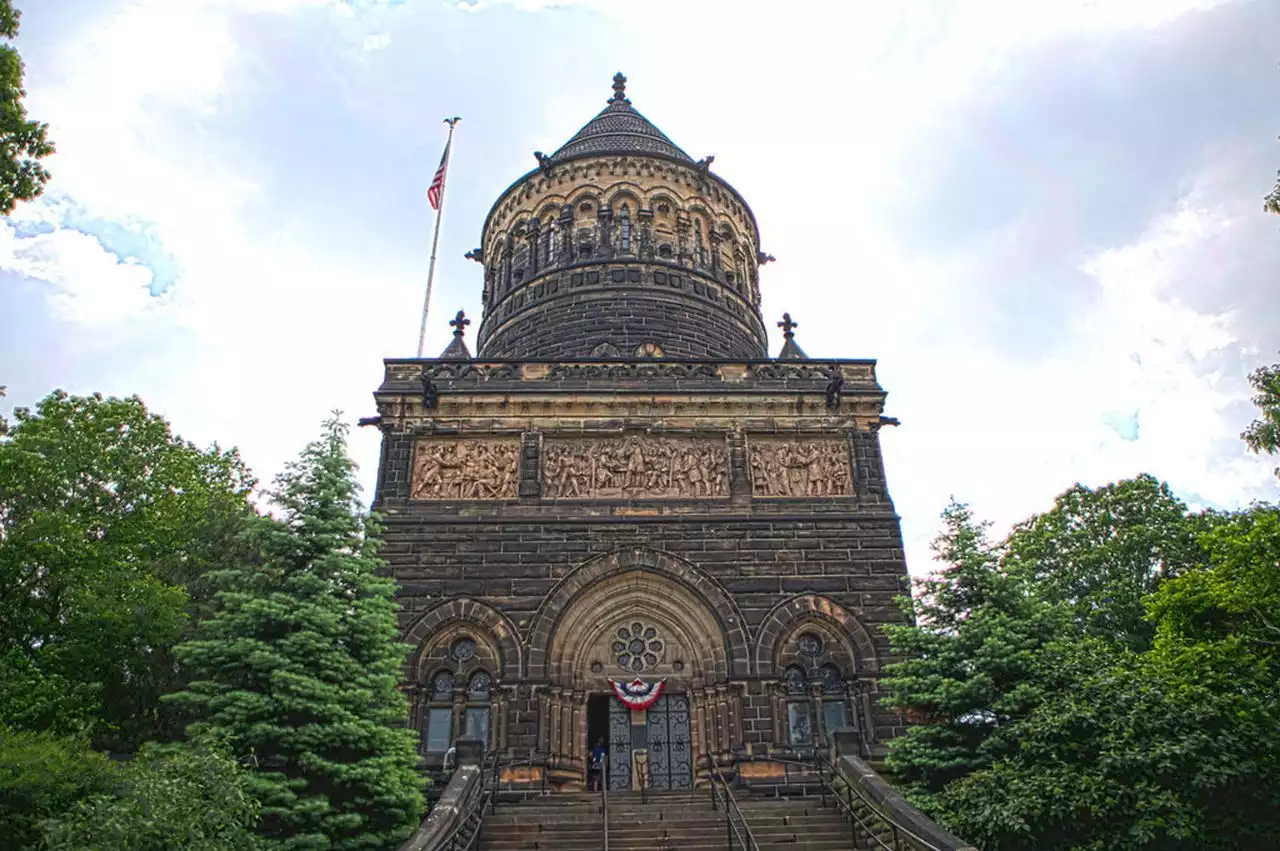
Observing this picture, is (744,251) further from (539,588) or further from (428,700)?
(428,700)

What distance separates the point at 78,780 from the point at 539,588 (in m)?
7.75

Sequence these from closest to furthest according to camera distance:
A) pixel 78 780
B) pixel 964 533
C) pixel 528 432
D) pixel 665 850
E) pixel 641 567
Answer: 1. pixel 78 780
2. pixel 665 850
3. pixel 964 533
4. pixel 641 567
5. pixel 528 432

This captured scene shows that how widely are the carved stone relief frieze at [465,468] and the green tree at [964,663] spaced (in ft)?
24.9

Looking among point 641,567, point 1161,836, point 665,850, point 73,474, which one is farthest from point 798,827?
point 73,474

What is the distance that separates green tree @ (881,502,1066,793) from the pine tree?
6.89 meters

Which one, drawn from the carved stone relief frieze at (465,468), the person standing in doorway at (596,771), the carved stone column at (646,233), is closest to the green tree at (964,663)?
the person standing in doorway at (596,771)

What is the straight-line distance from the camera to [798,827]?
11.9m

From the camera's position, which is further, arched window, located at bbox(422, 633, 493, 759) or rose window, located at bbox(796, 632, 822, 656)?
rose window, located at bbox(796, 632, 822, 656)

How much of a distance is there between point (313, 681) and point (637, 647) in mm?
6666

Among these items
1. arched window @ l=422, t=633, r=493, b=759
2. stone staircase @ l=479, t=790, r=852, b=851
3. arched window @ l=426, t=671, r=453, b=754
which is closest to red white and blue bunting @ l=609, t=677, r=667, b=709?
arched window @ l=422, t=633, r=493, b=759

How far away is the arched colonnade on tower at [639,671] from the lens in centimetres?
1475

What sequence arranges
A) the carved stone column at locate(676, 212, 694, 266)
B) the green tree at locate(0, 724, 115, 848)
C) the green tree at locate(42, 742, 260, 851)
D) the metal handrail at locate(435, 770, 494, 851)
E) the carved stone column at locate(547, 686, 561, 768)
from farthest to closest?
the carved stone column at locate(676, 212, 694, 266) → the carved stone column at locate(547, 686, 561, 768) → the metal handrail at locate(435, 770, 494, 851) → the green tree at locate(0, 724, 115, 848) → the green tree at locate(42, 742, 260, 851)

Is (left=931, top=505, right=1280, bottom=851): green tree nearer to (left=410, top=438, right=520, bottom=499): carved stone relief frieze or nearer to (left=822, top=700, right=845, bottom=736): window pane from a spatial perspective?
(left=822, top=700, right=845, bottom=736): window pane

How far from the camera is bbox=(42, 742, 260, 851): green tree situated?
7859 mm
